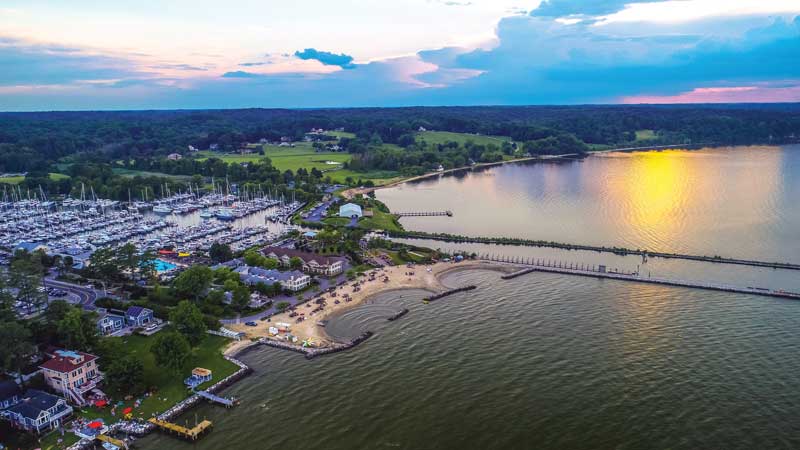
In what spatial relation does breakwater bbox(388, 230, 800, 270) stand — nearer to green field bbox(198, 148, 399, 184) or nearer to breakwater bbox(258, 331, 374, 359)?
breakwater bbox(258, 331, 374, 359)

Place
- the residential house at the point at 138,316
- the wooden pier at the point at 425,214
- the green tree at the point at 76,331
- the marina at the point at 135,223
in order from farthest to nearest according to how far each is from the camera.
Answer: the wooden pier at the point at 425,214
the marina at the point at 135,223
the residential house at the point at 138,316
the green tree at the point at 76,331

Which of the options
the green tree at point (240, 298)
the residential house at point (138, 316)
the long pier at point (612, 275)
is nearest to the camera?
the residential house at point (138, 316)

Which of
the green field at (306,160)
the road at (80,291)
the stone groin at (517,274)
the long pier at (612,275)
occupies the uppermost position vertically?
the green field at (306,160)

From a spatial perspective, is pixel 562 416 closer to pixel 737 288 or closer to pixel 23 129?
pixel 737 288

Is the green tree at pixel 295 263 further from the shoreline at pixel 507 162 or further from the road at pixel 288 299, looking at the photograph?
the shoreline at pixel 507 162

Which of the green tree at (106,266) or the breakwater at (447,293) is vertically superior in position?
the green tree at (106,266)

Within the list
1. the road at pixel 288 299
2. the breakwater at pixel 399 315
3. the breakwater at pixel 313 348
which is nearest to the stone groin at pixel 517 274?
the breakwater at pixel 399 315

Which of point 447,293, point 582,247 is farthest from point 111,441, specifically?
point 582,247
